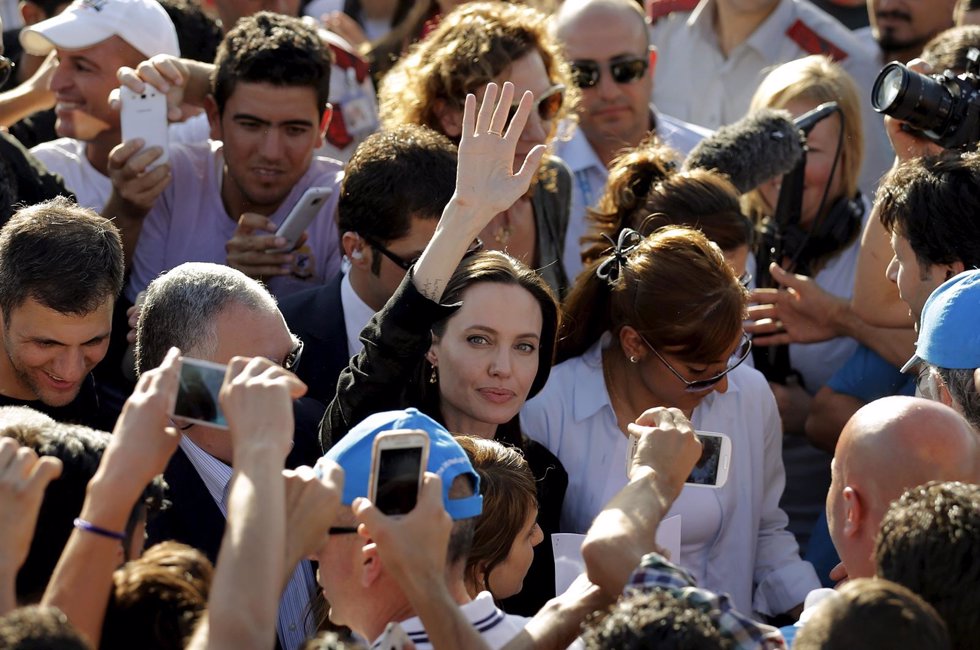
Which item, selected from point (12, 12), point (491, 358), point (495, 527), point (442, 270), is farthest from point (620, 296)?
point (12, 12)

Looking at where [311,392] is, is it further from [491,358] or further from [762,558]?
[762,558]

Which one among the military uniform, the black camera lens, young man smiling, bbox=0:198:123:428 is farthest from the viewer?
the military uniform

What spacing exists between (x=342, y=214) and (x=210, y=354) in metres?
0.88

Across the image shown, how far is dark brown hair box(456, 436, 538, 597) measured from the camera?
284cm

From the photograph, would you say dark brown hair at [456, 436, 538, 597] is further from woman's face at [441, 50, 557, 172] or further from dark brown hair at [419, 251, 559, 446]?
woman's face at [441, 50, 557, 172]

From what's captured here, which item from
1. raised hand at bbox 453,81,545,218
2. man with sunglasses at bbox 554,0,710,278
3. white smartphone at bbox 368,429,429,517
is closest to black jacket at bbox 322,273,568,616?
raised hand at bbox 453,81,545,218

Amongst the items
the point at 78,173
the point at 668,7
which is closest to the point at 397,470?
the point at 78,173

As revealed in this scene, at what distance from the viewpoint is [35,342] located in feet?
11.1

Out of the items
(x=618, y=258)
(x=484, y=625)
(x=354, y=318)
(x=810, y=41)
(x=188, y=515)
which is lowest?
(x=188, y=515)

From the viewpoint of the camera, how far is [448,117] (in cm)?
450

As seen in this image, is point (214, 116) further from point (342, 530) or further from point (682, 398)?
point (342, 530)

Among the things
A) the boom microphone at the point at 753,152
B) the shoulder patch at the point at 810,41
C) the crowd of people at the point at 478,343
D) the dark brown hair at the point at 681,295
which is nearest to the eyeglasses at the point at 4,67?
the crowd of people at the point at 478,343

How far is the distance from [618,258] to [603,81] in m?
1.71

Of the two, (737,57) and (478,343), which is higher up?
(737,57)
